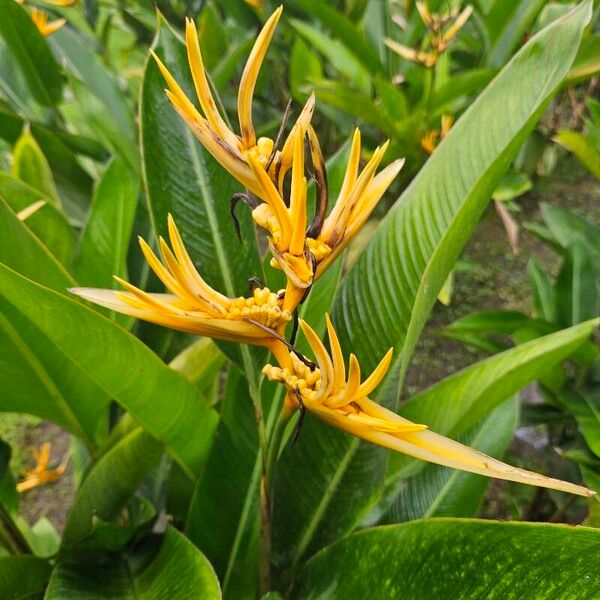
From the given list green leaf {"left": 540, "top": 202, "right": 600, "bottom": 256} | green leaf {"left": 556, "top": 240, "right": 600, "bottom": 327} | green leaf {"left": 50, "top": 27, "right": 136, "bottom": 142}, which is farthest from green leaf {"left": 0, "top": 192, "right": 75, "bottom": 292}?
green leaf {"left": 540, "top": 202, "right": 600, "bottom": 256}

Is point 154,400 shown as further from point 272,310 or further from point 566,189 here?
point 566,189

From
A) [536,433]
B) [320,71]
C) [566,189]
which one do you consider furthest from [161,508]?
[566,189]

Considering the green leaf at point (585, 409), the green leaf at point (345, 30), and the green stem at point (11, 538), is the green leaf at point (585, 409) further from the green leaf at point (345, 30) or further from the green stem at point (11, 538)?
the green leaf at point (345, 30)

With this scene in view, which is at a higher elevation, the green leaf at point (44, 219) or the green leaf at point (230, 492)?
the green leaf at point (44, 219)

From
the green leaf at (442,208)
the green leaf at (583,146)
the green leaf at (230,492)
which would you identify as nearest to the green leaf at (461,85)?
the green leaf at (583,146)

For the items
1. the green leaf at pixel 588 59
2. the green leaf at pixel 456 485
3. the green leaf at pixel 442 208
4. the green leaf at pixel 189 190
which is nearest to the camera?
the green leaf at pixel 442 208

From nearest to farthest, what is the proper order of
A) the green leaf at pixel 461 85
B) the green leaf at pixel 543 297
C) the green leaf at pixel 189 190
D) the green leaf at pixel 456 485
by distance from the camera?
the green leaf at pixel 189 190 < the green leaf at pixel 456 485 < the green leaf at pixel 543 297 < the green leaf at pixel 461 85

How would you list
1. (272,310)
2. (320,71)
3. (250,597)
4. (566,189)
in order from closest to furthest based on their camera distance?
(272,310), (250,597), (320,71), (566,189)
